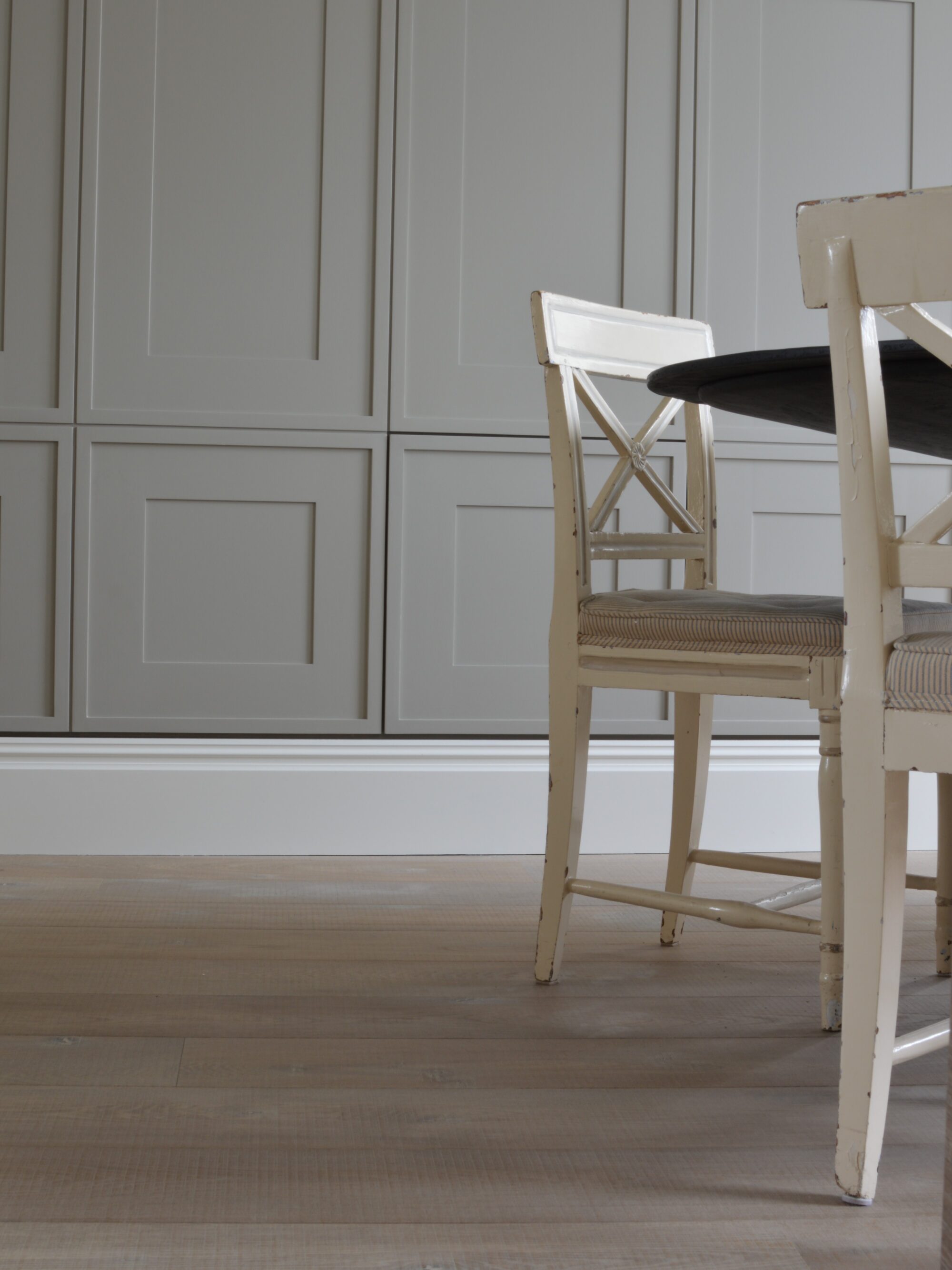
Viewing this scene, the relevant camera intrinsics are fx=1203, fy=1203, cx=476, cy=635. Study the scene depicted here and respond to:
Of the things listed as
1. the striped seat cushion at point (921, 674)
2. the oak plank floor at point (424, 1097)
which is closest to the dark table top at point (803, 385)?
the striped seat cushion at point (921, 674)

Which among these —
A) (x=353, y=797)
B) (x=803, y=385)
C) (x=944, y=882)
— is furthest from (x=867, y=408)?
(x=353, y=797)

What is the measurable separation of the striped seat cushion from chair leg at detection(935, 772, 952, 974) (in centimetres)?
70

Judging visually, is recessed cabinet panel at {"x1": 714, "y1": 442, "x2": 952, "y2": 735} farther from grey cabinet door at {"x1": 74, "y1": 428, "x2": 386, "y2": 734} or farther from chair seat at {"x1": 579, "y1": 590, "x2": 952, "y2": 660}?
chair seat at {"x1": 579, "y1": 590, "x2": 952, "y2": 660}

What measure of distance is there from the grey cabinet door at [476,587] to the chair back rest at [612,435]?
660mm

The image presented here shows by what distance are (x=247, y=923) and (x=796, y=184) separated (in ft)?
6.57

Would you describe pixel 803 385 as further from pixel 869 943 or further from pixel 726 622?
pixel 869 943

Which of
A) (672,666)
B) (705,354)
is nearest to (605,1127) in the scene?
(672,666)

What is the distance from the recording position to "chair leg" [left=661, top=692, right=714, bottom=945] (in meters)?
1.89

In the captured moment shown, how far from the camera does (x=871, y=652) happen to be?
1.04 m

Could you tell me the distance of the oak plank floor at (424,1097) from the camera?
1.00 meters

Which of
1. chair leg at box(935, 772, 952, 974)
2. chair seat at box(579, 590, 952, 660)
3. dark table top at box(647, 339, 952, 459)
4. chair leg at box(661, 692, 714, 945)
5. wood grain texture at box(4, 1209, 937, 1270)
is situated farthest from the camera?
chair leg at box(661, 692, 714, 945)

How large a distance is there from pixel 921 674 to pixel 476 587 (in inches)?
64.8

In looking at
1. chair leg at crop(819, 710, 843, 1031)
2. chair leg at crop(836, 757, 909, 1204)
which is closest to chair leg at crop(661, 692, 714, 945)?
chair leg at crop(819, 710, 843, 1031)

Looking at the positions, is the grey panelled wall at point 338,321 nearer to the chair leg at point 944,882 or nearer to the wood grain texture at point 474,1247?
the chair leg at point 944,882
